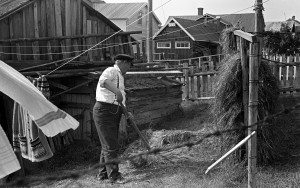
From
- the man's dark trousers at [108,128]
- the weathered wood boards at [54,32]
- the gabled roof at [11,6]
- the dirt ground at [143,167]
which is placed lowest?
the dirt ground at [143,167]

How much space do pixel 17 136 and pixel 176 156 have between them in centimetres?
298

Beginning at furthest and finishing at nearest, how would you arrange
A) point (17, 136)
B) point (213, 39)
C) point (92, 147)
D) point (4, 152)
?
point (213, 39) < point (92, 147) < point (17, 136) < point (4, 152)

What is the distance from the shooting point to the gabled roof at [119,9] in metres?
46.9

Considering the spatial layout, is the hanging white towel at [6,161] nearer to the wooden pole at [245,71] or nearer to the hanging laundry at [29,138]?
the hanging laundry at [29,138]

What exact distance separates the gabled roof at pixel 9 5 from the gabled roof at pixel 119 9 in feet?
117

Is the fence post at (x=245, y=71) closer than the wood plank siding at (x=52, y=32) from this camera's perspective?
Yes

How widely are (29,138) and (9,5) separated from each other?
5811 millimetres

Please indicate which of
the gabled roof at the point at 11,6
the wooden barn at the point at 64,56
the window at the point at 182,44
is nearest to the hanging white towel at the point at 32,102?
the wooden barn at the point at 64,56

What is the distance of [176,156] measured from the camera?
23.9 feet

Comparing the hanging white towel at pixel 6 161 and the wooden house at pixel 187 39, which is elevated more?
the wooden house at pixel 187 39

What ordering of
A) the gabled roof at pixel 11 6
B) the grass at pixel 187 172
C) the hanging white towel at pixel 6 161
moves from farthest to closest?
the gabled roof at pixel 11 6, the grass at pixel 187 172, the hanging white towel at pixel 6 161

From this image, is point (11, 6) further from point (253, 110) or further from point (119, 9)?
point (119, 9)

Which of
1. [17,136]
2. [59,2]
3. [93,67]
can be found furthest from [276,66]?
[17,136]

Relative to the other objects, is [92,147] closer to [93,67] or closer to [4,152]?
[93,67]
